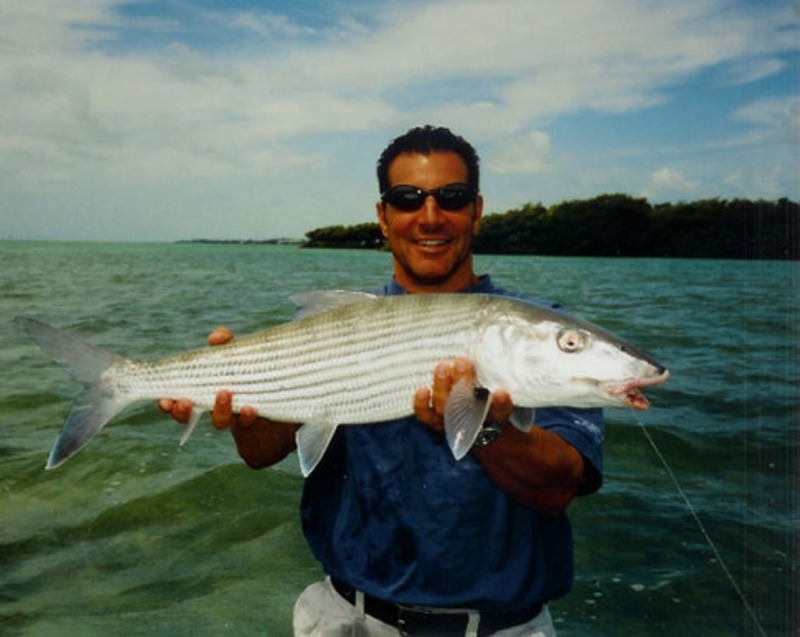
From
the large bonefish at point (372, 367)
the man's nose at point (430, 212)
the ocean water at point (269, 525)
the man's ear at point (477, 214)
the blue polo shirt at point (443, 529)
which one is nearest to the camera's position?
the large bonefish at point (372, 367)

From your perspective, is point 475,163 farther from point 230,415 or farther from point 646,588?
point 646,588

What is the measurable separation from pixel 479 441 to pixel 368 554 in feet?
2.44

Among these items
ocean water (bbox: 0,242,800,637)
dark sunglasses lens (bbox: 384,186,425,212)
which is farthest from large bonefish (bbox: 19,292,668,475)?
ocean water (bbox: 0,242,800,637)

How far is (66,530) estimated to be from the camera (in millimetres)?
6820

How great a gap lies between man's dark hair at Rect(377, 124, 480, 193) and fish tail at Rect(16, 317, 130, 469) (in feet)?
5.36

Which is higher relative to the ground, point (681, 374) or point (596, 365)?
point (596, 365)

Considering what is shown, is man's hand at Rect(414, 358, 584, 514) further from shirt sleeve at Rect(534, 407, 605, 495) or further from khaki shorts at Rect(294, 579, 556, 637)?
khaki shorts at Rect(294, 579, 556, 637)

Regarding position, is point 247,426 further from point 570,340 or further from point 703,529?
point 703,529

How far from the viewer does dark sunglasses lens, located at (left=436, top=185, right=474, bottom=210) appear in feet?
12.1

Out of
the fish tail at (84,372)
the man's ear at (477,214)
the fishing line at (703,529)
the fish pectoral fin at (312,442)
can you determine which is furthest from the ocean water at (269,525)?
the man's ear at (477,214)

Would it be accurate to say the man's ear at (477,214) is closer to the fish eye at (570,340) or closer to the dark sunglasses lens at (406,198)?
the dark sunglasses lens at (406,198)

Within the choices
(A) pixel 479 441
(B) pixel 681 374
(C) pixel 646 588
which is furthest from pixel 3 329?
(A) pixel 479 441

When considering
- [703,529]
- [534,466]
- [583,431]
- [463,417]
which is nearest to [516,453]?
[534,466]

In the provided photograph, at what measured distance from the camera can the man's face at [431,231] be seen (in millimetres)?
3666
